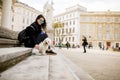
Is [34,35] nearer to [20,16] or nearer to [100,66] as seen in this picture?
[100,66]

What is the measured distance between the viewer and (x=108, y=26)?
6438cm

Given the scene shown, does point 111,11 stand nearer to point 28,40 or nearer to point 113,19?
point 113,19

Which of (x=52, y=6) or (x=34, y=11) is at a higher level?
(x=34, y=11)

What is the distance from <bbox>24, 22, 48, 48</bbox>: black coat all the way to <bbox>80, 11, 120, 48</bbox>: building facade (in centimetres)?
5862

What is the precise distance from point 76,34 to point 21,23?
23.2 m

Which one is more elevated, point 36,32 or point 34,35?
point 36,32

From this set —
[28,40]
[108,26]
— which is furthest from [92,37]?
[28,40]

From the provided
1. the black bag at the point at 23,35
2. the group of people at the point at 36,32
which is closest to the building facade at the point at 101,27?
the group of people at the point at 36,32

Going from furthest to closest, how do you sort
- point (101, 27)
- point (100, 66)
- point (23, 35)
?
point (101, 27) < point (100, 66) < point (23, 35)

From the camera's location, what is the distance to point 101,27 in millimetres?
64125

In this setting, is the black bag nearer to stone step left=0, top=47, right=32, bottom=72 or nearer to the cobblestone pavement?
the cobblestone pavement

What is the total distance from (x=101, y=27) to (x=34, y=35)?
6181cm

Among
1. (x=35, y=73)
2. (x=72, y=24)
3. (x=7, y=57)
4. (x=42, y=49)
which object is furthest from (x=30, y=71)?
(x=72, y=24)

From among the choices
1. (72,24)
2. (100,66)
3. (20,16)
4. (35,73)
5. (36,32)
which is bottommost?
(100,66)
